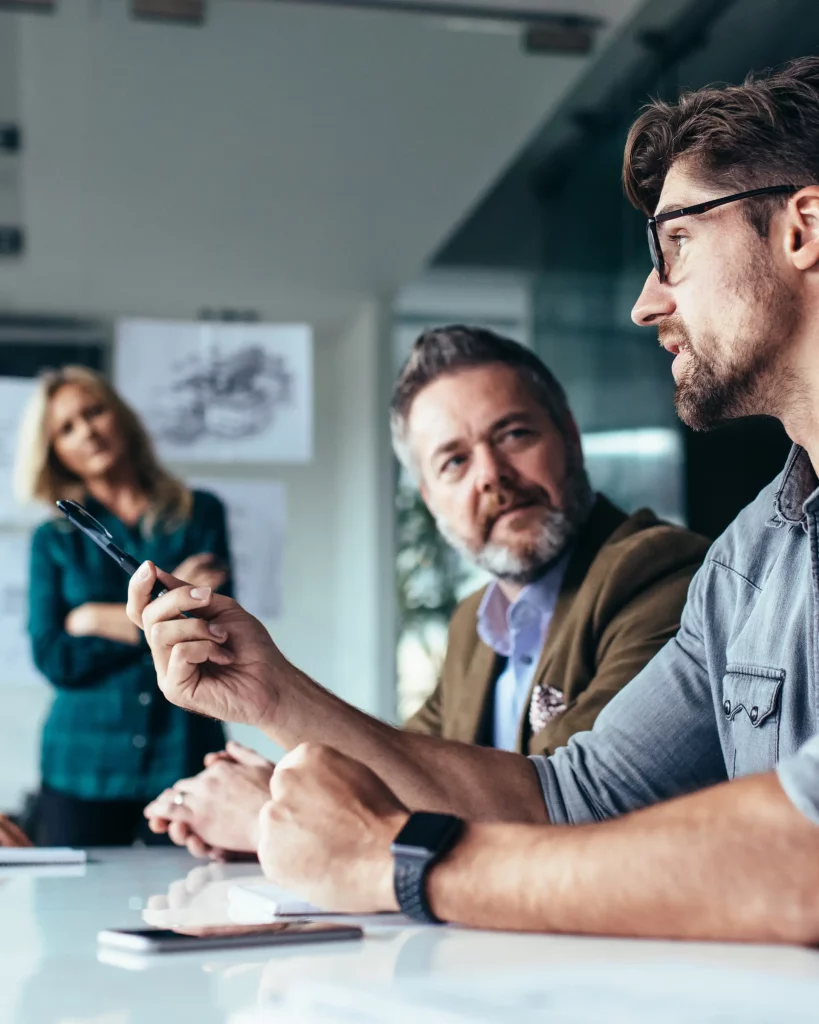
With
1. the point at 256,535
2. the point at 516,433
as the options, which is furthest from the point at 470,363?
the point at 256,535

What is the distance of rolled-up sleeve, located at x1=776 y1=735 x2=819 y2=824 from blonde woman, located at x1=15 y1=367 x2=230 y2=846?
2.19 m

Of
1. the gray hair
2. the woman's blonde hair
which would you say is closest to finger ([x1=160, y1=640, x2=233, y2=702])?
the gray hair

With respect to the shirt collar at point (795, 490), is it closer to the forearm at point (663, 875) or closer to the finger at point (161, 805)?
the forearm at point (663, 875)

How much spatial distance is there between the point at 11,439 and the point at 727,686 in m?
2.25

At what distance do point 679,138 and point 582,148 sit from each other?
1.90 m

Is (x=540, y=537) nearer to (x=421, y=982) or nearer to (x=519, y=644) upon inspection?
(x=519, y=644)

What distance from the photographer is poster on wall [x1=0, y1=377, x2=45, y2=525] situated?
10.3 ft

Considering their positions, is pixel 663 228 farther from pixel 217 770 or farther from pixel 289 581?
pixel 289 581

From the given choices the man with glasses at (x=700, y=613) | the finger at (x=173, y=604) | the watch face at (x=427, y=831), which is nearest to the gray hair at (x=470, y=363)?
the man with glasses at (x=700, y=613)

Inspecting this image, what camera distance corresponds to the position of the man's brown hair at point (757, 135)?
138 cm

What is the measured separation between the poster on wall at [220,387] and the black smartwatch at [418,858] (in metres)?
2.37

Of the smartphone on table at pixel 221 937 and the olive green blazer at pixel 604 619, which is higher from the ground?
the olive green blazer at pixel 604 619

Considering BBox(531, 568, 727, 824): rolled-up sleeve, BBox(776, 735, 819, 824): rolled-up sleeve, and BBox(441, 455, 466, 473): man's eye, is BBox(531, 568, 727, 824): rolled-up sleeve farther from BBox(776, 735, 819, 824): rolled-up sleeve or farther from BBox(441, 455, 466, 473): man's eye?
BBox(441, 455, 466, 473): man's eye

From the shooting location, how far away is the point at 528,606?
79.6 inches
